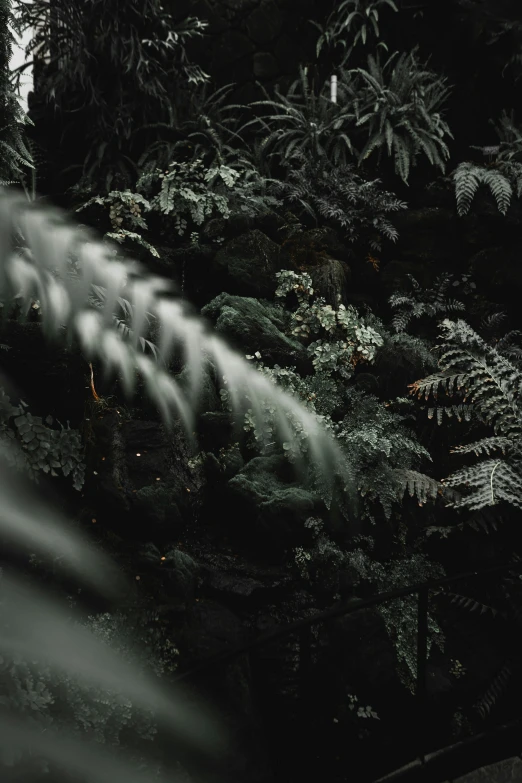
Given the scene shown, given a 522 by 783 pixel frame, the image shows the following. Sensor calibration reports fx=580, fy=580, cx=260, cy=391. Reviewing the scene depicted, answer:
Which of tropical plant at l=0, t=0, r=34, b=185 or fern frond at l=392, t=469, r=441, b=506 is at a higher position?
tropical plant at l=0, t=0, r=34, b=185

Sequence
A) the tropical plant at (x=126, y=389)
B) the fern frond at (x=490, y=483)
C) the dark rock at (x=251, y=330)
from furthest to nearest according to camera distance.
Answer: the dark rock at (x=251, y=330), the fern frond at (x=490, y=483), the tropical plant at (x=126, y=389)

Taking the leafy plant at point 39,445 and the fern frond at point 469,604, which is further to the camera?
the fern frond at point 469,604

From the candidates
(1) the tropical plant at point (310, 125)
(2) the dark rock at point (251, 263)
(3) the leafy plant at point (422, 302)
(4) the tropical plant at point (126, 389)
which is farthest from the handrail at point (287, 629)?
(1) the tropical plant at point (310, 125)

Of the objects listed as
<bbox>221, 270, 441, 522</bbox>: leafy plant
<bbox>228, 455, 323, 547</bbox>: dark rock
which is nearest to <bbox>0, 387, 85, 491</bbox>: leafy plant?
<bbox>228, 455, 323, 547</bbox>: dark rock

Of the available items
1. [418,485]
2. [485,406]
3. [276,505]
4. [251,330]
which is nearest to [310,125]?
[251,330]

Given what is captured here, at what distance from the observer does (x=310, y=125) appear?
5.54 metres

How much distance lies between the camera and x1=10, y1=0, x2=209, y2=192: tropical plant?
5.25 m

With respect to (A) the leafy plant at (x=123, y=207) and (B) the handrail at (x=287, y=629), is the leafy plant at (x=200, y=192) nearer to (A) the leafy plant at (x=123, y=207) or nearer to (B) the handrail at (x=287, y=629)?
(A) the leafy plant at (x=123, y=207)

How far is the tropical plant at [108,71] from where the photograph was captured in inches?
207

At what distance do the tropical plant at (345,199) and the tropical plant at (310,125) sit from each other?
0.24m

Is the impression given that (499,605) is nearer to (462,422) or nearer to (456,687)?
(456,687)

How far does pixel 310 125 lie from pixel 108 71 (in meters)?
1.97

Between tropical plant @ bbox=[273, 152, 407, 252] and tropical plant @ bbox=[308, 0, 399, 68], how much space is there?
5.58ft

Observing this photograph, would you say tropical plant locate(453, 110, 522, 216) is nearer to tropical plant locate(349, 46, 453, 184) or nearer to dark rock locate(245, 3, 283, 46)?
tropical plant locate(349, 46, 453, 184)
